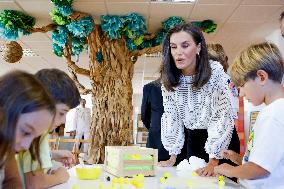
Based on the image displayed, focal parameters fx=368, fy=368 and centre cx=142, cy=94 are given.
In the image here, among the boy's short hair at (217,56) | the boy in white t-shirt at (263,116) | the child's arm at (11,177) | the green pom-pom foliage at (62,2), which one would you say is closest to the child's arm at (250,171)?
the boy in white t-shirt at (263,116)

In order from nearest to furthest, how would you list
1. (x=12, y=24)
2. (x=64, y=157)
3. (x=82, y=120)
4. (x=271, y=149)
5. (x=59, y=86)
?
(x=271, y=149)
(x=59, y=86)
(x=64, y=157)
(x=12, y=24)
(x=82, y=120)

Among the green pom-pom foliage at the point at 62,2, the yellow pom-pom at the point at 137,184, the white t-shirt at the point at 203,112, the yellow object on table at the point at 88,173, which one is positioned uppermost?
the green pom-pom foliage at the point at 62,2

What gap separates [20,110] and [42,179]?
384 millimetres

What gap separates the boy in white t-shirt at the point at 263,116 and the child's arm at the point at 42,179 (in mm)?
556

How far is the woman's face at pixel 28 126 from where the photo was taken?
831mm

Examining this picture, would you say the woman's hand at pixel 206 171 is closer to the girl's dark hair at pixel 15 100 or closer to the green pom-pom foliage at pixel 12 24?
the girl's dark hair at pixel 15 100

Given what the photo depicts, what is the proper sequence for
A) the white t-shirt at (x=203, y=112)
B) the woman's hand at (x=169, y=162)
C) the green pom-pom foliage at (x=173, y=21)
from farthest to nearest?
the green pom-pom foliage at (x=173, y=21) < the woman's hand at (x=169, y=162) < the white t-shirt at (x=203, y=112)

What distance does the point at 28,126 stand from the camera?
2.78ft

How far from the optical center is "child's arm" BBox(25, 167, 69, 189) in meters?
1.10

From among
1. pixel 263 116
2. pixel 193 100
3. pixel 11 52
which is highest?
pixel 11 52

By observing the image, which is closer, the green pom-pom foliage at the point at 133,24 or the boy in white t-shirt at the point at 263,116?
the boy in white t-shirt at the point at 263,116

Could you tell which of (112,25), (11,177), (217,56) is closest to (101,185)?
(11,177)

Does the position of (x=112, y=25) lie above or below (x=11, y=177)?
above

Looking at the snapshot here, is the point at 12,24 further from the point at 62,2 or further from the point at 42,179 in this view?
the point at 42,179
